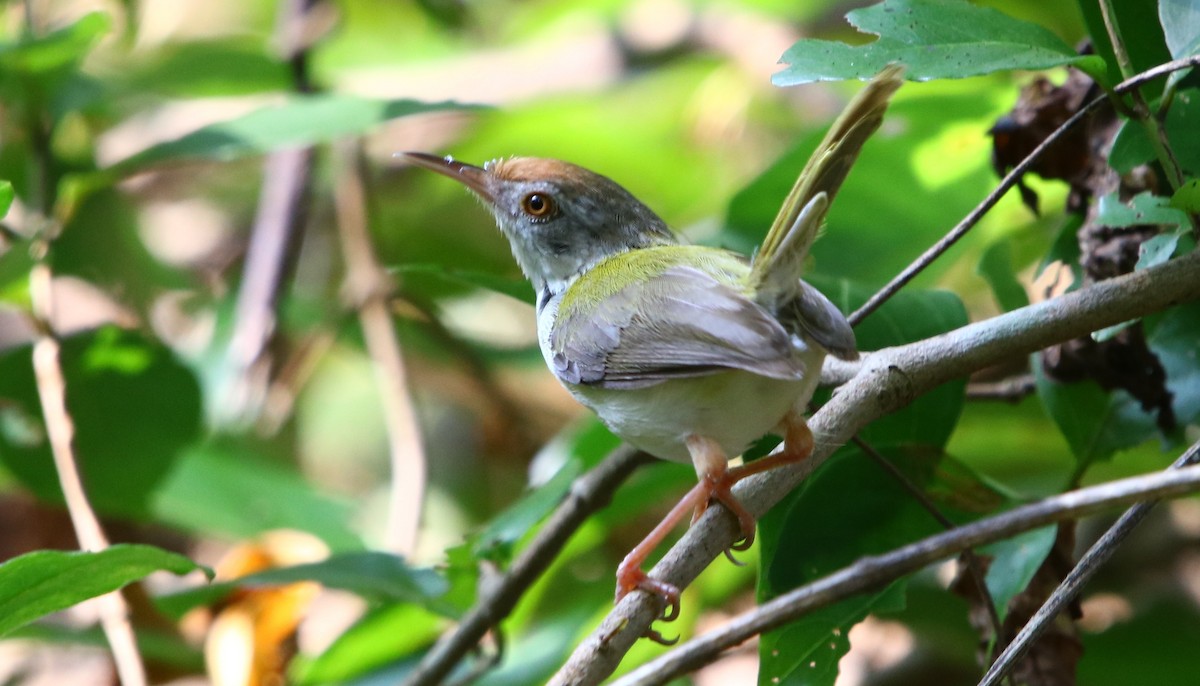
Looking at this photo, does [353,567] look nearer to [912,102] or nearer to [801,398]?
[801,398]

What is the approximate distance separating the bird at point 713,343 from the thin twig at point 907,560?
0.40 meters

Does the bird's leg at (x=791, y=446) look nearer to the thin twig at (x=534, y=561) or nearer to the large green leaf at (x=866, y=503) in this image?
the large green leaf at (x=866, y=503)

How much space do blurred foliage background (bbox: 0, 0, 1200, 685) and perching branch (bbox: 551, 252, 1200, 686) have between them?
0.24 meters

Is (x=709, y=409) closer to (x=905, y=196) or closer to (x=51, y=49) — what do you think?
(x=905, y=196)

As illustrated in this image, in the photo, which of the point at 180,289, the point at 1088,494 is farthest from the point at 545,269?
the point at 180,289

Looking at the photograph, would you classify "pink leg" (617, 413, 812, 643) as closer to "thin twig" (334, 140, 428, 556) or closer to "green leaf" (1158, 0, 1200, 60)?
"green leaf" (1158, 0, 1200, 60)

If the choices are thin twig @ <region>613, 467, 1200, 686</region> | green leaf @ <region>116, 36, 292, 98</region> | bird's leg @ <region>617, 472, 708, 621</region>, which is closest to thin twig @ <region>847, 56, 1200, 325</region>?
bird's leg @ <region>617, 472, 708, 621</region>

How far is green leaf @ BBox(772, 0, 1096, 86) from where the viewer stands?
186 centimetres

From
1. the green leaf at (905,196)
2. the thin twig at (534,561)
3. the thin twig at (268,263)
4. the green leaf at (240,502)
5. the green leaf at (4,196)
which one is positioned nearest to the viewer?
the green leaf at (4,196)

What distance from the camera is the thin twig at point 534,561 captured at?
2.57 metres

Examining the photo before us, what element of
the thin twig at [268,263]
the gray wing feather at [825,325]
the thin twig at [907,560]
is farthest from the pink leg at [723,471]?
the thin twig at [268,263]

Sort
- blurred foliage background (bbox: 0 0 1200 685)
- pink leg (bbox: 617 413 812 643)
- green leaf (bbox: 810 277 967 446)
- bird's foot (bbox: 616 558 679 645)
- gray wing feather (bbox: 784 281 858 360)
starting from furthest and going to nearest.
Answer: blurred foliage background (bbox: 0 0 1200 685)
green leaf (bbox: 810 277 967 446)
pink leg (bbox: 617 413 812 643)
gray wing feather (bbox: 784 281 858 360)
bird's foot (bbox: 616 558 679 645)

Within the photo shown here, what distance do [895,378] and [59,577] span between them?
1464 millimetres

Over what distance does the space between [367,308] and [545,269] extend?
1866 mm
